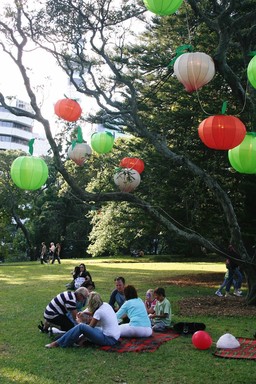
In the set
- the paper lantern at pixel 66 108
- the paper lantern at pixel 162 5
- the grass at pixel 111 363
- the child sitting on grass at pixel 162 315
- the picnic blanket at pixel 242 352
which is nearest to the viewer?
the grass at pixel 111 363

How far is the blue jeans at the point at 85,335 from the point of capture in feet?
22.4

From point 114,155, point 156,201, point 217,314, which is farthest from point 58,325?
point 114,155

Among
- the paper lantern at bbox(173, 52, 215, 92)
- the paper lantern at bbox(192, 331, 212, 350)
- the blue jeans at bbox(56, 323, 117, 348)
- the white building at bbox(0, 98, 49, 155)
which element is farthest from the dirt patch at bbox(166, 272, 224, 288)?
the white building at bbox(0, 98, 49, 155)

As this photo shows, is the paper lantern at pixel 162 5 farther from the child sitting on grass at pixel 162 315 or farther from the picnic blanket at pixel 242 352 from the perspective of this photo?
the picnic blanket at pixel 242 352

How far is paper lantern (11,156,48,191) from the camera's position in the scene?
8.50 meters

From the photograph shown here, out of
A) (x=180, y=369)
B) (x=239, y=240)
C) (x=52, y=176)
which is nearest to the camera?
(x=180, y=369)

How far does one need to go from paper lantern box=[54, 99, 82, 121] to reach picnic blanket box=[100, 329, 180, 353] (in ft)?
16.8

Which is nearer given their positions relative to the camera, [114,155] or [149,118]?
[149,118]

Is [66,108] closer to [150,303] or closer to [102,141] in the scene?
[102,141]

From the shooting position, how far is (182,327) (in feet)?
26.2

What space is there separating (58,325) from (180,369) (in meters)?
2.51

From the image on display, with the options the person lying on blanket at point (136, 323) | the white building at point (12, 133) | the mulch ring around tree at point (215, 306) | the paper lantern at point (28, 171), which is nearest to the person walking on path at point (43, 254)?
the mulch ring around tree at point (215, 306)

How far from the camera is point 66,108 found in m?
9.91

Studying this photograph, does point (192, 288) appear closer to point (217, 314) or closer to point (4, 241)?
point (217, 314)
